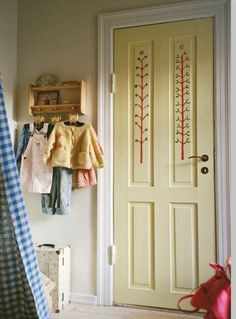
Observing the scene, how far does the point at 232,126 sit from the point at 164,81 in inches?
76.8

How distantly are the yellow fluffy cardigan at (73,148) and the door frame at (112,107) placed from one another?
0.36 feet

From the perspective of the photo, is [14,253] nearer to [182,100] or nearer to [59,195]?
[59,195]

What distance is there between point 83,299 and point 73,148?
45.9 inches

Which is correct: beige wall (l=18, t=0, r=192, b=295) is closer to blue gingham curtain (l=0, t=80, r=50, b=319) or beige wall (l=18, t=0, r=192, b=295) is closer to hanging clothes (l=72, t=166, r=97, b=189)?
hanging clothes (l=72, t=166, r=97, b=189)

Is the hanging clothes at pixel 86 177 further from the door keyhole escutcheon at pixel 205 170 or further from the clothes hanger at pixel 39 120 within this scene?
the door keyhole escutcheon at pixel 205 170

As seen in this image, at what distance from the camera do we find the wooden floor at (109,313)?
2.12 meters

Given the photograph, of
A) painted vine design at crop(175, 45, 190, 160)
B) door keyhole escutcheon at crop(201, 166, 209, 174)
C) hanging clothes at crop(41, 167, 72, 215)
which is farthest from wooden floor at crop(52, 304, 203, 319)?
painted vine design at crop(175, 45, 190, 160)

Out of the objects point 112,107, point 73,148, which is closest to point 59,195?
point 73,148

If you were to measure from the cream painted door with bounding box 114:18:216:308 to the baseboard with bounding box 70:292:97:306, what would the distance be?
0.18 m

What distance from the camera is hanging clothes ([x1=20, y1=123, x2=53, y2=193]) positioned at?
229cm

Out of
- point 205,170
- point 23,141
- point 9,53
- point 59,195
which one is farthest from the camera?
point 9,53

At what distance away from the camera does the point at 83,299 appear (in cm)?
234

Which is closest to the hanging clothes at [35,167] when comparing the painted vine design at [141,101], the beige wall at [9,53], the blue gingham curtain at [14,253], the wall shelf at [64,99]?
the wall shelf at [64,99]

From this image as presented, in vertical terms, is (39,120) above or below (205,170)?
above
